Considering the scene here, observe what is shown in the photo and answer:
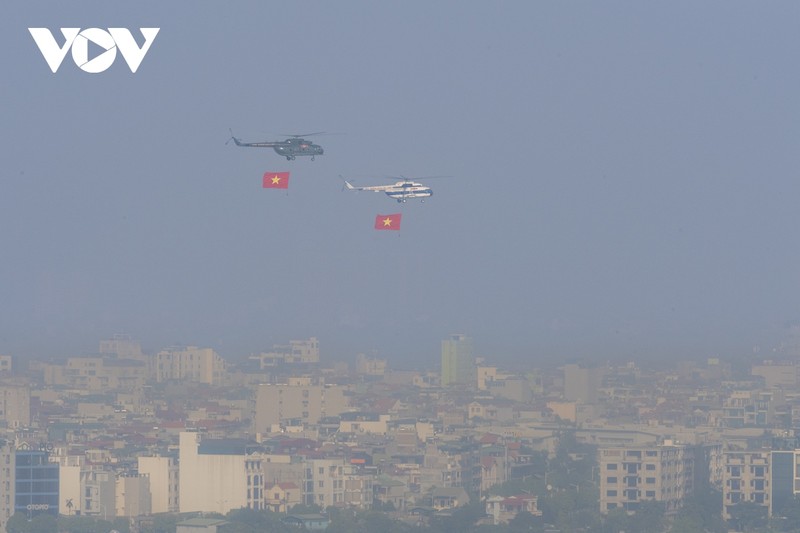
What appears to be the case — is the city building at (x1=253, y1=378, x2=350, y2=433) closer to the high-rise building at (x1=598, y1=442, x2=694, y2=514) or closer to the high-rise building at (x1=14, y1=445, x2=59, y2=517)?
the high-rise building at (x1=14, y1=445, x2=59, y2=517)

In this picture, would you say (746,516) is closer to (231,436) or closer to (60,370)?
(231,436)

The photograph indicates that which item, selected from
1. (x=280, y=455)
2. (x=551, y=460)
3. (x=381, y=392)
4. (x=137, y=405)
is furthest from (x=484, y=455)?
(x=137, y=405)

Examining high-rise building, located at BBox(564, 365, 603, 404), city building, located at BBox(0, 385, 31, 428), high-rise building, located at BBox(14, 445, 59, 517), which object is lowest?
high-rise building, located at BBox(14, 445, 59, 517)

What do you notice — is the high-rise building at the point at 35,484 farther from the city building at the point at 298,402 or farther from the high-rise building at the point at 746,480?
the high-rise building at the point at 746,480

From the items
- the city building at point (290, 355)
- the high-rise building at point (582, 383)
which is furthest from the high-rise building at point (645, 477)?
the city building at point (290, 355)

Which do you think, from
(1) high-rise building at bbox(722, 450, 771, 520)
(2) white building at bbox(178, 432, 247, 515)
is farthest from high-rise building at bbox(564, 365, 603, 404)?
(2) white building at bbox(178, 432, 247, 515)

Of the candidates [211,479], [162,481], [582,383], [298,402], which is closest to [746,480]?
[211,479]

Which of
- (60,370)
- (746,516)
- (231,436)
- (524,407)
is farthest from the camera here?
(60,370)

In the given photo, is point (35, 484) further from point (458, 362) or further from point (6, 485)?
point (458, 362)
